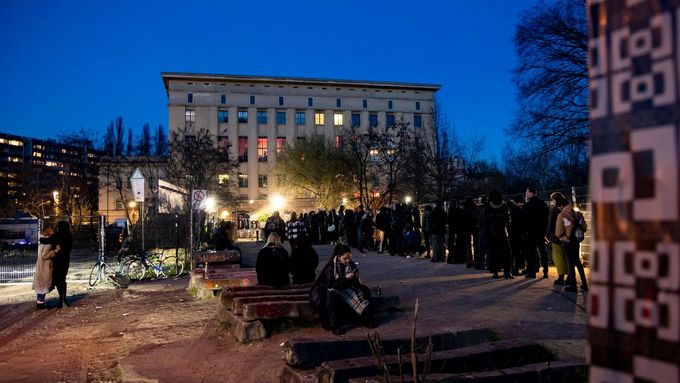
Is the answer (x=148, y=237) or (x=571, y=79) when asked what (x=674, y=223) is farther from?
(x=571, y=79)

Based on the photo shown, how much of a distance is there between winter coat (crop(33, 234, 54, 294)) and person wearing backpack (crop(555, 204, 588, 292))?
36.6ft

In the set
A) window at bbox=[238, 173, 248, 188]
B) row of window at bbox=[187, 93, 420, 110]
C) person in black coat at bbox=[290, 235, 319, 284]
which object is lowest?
person in black coat at bbox=[290, 235, 319, 284]

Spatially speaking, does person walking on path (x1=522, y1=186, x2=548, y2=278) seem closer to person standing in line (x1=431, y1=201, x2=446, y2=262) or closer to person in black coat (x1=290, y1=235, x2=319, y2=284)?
person standing in line (x1=431, y1=201, x2=446, y2=262)

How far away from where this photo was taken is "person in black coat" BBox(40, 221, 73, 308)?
12.4 m

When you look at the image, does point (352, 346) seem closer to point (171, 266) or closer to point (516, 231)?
point (516, 231)

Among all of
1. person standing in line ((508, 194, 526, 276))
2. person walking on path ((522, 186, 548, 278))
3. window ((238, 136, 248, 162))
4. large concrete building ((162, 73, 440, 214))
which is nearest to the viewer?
person walking on path ((522, 186, 548, 278))

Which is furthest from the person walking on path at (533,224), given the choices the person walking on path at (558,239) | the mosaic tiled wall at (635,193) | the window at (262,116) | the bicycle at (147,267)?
the window at (262,116)

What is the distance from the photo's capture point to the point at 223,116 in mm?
76750

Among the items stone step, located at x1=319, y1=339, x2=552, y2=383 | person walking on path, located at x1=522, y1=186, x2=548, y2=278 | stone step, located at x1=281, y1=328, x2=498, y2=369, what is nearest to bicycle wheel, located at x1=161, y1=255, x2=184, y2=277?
person walking on path, located at x1=522, y1=186, x2=548, y2=278

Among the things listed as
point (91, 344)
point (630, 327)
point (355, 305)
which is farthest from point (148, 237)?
point (630, 327)

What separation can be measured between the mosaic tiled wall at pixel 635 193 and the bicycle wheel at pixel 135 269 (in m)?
17.0

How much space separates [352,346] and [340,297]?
134 centimetres

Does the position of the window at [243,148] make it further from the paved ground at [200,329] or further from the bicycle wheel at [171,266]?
the paved ground at [200,329]

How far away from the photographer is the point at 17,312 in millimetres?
12125
